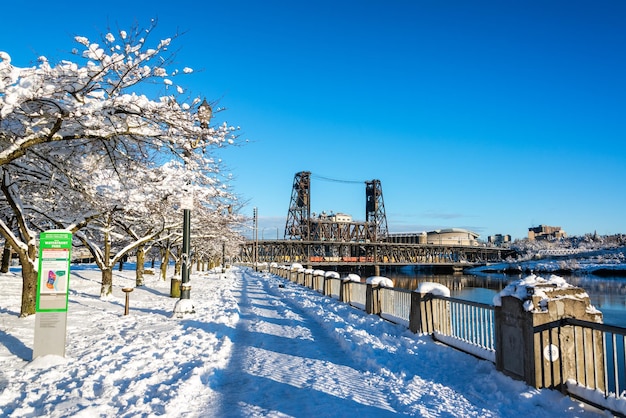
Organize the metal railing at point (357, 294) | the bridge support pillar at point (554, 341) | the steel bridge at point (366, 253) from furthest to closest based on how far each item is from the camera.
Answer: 1. the steel bridge at point (366, 253)
2. the metal railing at point (357, 294)
3. the bridge support pillar at point (554, 341)

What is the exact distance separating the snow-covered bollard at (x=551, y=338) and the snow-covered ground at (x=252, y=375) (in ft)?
0.86

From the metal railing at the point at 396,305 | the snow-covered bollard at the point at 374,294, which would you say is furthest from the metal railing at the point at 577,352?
the snow-covered bollard at the point at 374,294

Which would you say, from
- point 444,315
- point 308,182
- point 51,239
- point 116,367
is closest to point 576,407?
point 444,315

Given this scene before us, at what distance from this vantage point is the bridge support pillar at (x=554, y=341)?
5.78m

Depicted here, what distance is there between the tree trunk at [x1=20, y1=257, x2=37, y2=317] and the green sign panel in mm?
4690

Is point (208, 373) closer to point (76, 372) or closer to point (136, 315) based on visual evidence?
point (76, 372)

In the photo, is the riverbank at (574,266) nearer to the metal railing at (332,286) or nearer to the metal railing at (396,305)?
the metal railing at (332,286)

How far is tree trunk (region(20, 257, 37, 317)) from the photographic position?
456 inches

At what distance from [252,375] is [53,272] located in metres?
3.90

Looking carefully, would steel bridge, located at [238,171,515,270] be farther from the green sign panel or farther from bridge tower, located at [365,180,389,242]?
the green sign panel

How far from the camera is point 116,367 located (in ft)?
23.4

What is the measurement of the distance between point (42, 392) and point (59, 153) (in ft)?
22.9

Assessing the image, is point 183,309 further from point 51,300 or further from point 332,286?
point 332,286

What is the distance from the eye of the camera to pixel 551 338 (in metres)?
5.86
